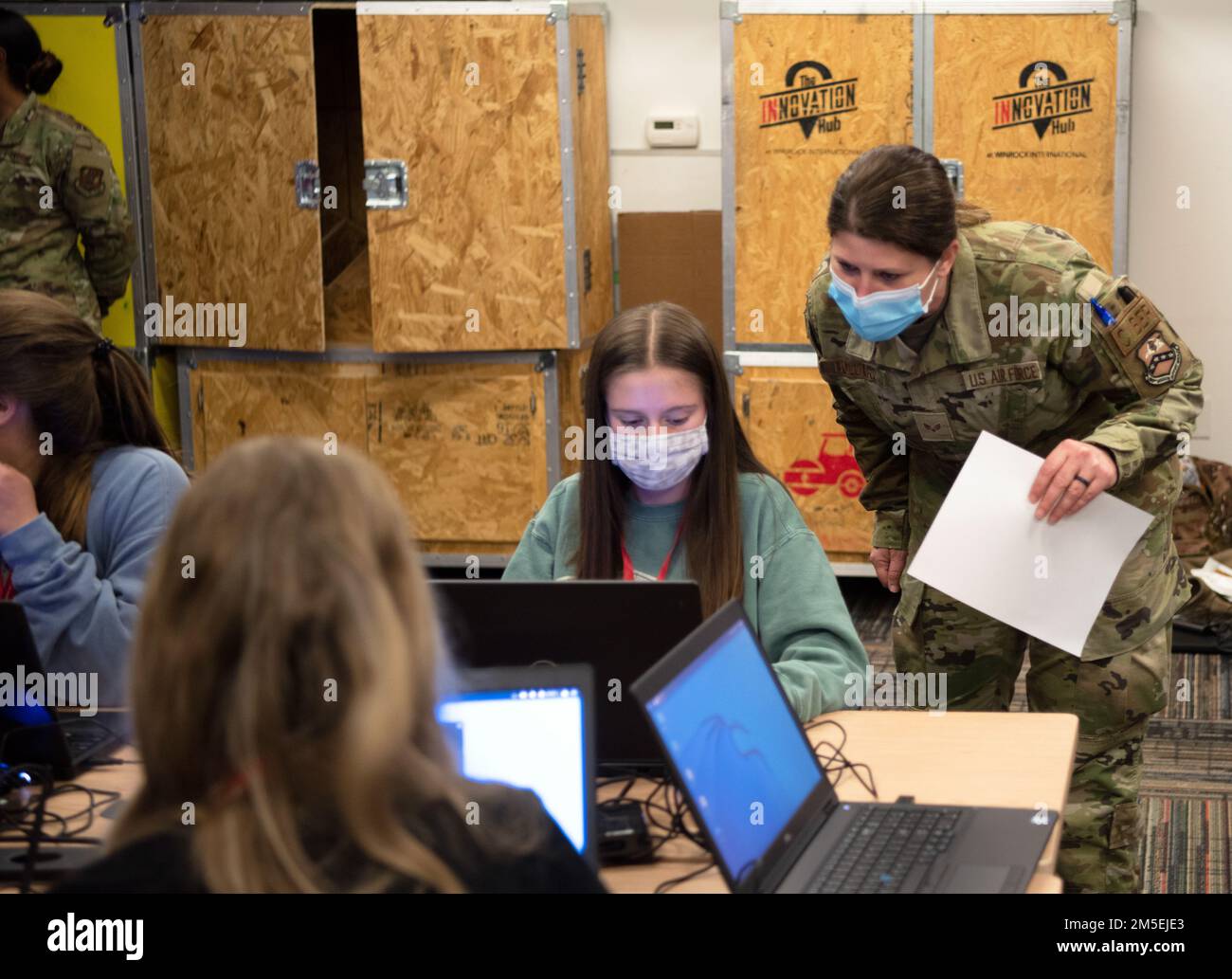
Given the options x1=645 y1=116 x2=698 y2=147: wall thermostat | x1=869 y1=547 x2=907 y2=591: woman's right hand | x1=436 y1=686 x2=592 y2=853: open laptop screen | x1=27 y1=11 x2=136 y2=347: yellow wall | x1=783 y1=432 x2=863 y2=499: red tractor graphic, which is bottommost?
x1=783 y1=432 x2=863 y2=499: red tractor graphic

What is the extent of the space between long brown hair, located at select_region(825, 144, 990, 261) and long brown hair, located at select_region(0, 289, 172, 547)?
121 cm

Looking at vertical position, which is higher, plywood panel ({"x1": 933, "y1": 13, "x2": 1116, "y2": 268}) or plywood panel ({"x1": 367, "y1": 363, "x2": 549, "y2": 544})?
plywood panel ({"x1": 933, "y1": 13, "x2": 1116, "y2": 268})

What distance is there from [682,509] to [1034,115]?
2842mm

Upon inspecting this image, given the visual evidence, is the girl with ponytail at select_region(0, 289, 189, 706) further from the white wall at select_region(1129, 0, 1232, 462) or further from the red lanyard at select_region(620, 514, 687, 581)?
the white wall at select_region(1129, 0, 1232, 462)

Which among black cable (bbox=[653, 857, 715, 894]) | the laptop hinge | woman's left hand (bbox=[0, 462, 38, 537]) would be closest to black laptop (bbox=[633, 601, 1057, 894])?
the laptop hinge

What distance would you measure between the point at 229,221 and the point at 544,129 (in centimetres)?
115

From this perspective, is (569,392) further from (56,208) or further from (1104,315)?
(1104,315)

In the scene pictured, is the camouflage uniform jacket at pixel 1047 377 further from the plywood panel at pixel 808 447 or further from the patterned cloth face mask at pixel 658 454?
the plywood panel at pixel 808 447

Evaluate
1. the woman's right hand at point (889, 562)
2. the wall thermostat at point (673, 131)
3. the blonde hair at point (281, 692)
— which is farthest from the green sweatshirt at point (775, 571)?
the wall thermostat at point (673, 131)

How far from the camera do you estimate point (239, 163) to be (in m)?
5.09

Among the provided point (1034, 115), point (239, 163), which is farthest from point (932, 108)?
point (239, 163)

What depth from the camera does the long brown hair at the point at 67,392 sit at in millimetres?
2357

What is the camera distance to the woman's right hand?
113 inches

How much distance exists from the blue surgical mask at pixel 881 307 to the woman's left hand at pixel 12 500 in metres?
1.36
